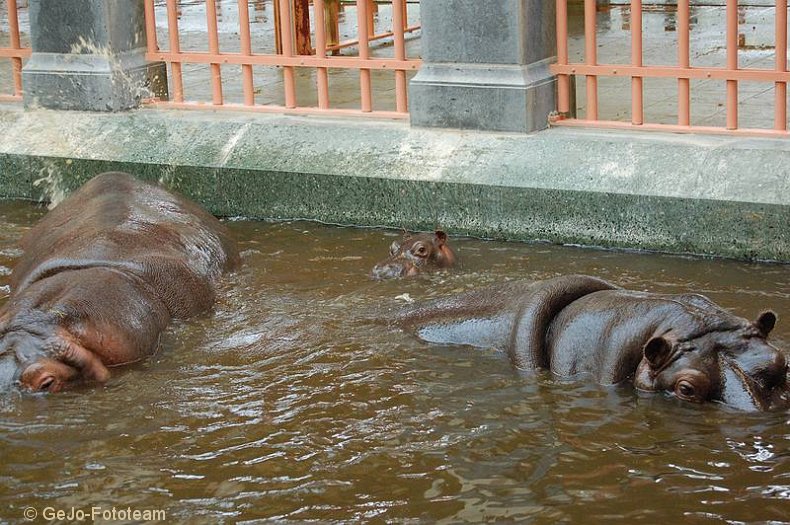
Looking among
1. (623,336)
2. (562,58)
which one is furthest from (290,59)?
(623,336)

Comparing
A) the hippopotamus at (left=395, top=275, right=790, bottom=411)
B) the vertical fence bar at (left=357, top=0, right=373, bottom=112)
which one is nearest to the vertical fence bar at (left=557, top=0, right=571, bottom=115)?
the vertical fence bar at (left=357, top=0, right=373, bottom=112)

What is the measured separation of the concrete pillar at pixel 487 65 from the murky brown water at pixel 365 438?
187 cm

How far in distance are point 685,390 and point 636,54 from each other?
3.23m

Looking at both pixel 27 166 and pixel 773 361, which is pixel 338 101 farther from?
pixel 773 361

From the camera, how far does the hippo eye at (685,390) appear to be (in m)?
5.21

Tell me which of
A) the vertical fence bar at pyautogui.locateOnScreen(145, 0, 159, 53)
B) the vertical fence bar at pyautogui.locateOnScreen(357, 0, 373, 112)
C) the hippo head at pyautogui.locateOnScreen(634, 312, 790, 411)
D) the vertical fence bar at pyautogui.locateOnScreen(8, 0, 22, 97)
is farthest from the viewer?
the vertical fence bar at pyautogui.locateOnScreen(8, 0, 22, 97)

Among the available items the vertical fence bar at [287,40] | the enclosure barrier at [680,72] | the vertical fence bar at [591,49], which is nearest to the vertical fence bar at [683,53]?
the enclosure barrier at [680,72]

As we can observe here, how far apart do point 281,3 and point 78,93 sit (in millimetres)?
1641

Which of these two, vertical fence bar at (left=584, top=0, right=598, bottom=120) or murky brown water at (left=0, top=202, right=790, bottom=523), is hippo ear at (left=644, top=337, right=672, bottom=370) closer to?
murky brown water at (left=0, top=202, right=790, bottom=523)

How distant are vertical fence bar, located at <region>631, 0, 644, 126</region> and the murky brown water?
158 cm

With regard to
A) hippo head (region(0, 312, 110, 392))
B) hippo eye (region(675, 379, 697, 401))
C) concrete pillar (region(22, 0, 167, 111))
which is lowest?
hippo eye (region(675, 379, 697, 401))

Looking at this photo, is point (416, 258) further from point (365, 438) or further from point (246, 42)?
point (246, 42)

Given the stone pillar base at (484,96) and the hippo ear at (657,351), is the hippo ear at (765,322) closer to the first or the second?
the hippo ear at (657,351)

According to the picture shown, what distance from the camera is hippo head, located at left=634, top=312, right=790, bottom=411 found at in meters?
5.14
